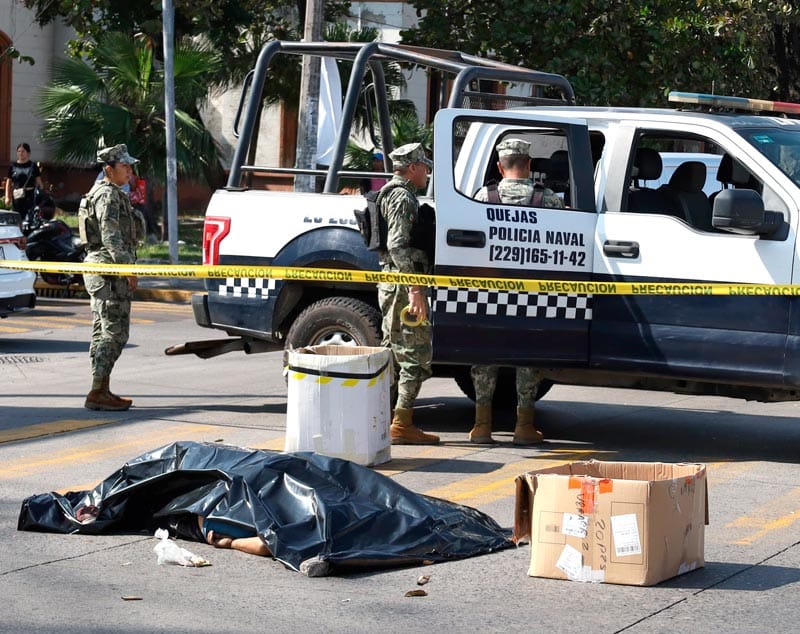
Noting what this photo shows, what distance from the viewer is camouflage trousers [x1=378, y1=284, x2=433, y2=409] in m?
8.84

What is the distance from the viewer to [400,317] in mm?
8898

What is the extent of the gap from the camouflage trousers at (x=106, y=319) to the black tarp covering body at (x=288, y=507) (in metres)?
3.25

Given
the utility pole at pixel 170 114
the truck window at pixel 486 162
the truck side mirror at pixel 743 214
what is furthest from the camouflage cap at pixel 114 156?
the utility pole at pixel 170 114

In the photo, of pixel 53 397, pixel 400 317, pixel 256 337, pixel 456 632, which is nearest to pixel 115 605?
pixel 456 632

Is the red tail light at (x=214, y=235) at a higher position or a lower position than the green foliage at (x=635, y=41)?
lower

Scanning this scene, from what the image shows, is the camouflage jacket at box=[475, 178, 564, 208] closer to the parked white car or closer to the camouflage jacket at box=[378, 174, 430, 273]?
the camouflage jacket at box=[378, 174, 430, 273]

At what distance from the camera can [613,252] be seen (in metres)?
8.65

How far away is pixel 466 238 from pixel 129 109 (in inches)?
577

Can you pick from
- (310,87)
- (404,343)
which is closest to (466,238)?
(404,343)

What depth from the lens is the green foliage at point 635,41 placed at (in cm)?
1878

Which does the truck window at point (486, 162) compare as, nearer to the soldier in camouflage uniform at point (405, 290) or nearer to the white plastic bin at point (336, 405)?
the soldier in camouflage uniform at point (405, 290)

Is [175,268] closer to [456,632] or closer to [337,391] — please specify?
[337,391]

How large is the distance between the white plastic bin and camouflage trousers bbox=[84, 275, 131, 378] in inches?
→ 92.5

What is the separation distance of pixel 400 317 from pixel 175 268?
6.49 ft
